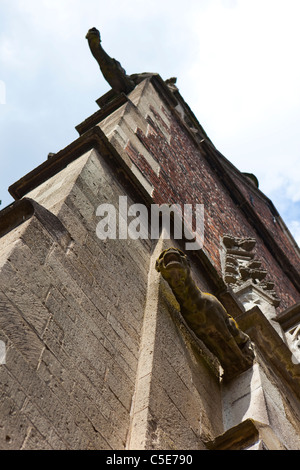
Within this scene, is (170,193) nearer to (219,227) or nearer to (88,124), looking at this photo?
(88,124)

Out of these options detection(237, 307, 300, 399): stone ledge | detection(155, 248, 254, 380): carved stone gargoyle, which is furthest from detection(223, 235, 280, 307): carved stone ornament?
detection(155, 248, 254, 380): carved stone gargoyle

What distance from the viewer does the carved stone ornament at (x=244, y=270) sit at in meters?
5.65

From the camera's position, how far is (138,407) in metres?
2.88

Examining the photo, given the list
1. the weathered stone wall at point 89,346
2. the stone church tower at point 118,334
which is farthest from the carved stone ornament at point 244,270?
the weathered stone wall at point 89,346

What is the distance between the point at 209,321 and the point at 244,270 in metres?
2.47

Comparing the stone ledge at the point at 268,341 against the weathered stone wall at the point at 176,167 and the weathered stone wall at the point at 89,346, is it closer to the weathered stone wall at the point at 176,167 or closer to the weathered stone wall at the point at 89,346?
the weathered stone wall at the point at 89,346

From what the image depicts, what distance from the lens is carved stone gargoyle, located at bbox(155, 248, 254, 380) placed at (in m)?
3.62

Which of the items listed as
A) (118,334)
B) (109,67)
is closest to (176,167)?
(109,67)

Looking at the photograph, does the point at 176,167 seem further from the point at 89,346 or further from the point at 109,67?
the point at 89,346

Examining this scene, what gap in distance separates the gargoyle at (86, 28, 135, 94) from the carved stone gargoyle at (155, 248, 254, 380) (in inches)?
174

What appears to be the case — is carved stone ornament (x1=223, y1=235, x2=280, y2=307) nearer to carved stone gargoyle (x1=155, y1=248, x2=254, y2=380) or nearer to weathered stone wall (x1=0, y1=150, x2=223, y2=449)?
carved stone gargoyle (x1=155, y1=248, x2=254, y2=380)

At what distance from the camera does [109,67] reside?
317 inches

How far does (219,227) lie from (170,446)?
5.98 metres
